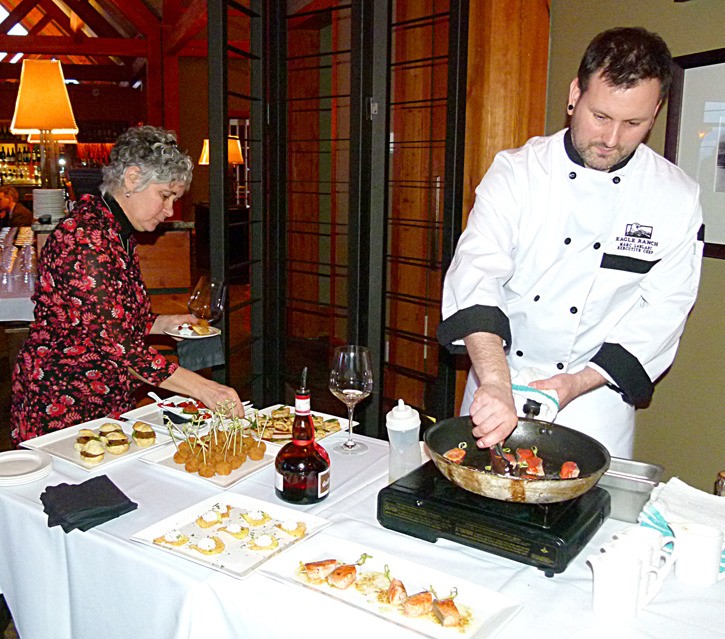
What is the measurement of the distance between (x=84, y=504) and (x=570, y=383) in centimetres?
112

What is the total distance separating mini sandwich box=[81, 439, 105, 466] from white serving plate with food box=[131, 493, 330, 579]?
366 mm

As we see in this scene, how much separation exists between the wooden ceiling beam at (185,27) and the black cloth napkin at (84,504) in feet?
24.9

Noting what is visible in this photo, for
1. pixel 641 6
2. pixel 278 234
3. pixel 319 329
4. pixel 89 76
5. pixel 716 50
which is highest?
pixel 89 76

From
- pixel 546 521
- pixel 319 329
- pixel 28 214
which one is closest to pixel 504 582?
pixel 546 521

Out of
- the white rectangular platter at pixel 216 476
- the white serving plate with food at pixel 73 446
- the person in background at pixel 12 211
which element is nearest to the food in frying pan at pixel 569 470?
the white rectangular platter at pixel 216 476

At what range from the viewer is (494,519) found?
134 centimetres


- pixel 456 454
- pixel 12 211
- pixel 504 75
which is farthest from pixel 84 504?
pixel 12 211

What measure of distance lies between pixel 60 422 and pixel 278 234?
1.90 metres

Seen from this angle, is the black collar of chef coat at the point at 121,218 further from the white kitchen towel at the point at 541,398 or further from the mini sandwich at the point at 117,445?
the white kitchen towel at the point at 541,398

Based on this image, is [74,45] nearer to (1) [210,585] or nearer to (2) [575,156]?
(2) [575,156]

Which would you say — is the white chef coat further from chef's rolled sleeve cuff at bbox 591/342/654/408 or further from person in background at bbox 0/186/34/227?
person in background at bbox 0/186/34/227

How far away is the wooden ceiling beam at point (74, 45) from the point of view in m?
12.0

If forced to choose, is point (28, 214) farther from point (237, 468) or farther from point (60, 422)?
point (237, 468)

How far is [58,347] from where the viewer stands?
2.29 m
